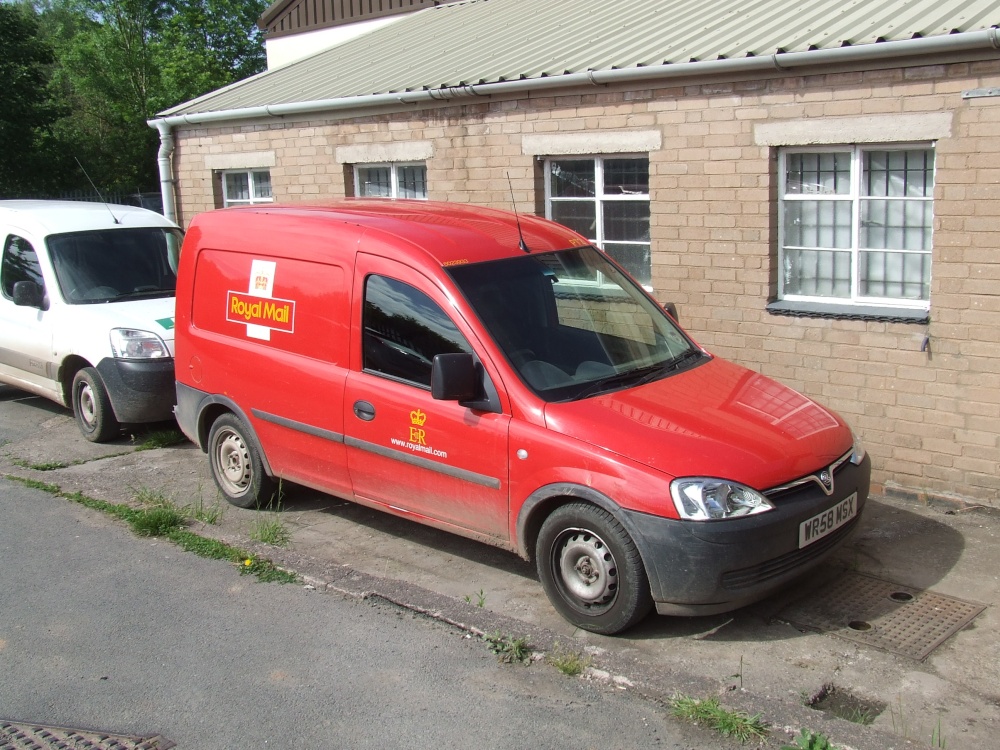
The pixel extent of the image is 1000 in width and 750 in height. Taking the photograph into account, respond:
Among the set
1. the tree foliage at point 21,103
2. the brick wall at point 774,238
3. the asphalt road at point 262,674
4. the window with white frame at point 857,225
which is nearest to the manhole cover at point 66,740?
the asphalt road at point 262,674

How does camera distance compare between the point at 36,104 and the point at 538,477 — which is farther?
the point at 36,104

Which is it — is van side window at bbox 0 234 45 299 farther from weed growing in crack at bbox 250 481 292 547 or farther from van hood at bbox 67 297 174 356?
weed growing in crack at bbox 250 481 292 547

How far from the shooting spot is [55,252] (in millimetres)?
9578

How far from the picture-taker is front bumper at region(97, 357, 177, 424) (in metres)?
8.70

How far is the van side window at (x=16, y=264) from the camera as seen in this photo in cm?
970

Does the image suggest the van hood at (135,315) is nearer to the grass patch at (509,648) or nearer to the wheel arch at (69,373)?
the wheel arch at (69,373)

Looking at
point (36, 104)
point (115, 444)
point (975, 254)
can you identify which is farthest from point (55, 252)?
point (36, 104)

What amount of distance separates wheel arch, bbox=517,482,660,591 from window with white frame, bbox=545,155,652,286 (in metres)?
4.32

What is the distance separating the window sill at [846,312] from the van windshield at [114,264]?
5397 mm

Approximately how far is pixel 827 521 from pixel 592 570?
1.20 m

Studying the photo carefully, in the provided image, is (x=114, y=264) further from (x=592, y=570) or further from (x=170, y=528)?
(x=592, y=570)

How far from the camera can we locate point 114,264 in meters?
9.77

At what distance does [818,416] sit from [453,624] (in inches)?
88.9

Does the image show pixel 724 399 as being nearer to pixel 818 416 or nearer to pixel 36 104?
pixel 818 416
